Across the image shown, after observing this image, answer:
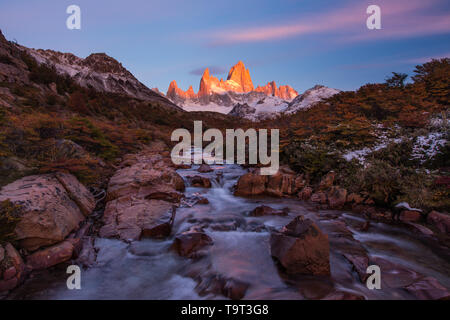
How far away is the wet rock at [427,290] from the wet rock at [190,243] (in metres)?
3.53

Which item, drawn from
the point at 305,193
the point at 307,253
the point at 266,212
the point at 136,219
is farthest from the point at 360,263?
the point at 136,219

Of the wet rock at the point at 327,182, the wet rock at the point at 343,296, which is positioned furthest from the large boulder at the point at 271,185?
the wet rock at the point at 343,296

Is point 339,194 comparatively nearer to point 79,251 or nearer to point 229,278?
point 229,278

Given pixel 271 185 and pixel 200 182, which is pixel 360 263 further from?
pixel 200 182

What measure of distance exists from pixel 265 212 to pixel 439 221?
4.10 m

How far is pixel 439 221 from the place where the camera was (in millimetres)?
4875

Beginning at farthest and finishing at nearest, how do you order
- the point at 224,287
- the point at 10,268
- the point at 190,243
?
1. the point at 190,243
2. the point at 224,287
3. the point at 10,268

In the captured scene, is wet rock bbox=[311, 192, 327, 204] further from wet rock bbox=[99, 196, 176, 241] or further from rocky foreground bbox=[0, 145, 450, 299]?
wet rock bbox=[99, 196, 176, 241]

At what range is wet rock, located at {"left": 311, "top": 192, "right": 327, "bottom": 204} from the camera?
22.6 feet

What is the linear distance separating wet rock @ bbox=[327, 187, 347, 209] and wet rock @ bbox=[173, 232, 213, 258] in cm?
424

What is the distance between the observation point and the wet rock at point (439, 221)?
15.5 feet


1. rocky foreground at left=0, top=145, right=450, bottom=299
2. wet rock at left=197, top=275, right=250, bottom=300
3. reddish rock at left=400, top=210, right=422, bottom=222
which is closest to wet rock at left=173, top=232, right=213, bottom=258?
rocky foreground at left=0, top=145, right=450, bottom=299

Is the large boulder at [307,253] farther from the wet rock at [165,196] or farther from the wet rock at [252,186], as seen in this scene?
the wet rock at [252,186]
